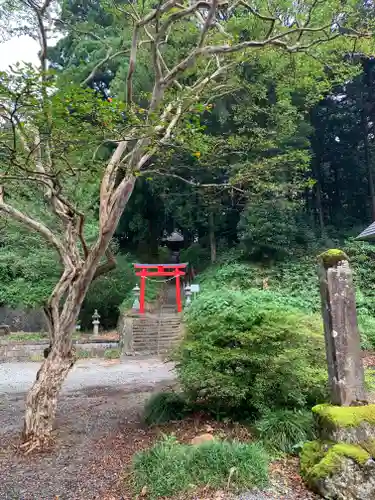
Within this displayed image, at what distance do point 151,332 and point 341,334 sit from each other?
386 inches

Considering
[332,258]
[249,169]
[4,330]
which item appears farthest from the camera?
[4,330]

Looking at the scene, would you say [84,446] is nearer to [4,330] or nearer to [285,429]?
[285,429]

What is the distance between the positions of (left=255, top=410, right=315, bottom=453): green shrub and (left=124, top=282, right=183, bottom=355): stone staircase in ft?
23.8

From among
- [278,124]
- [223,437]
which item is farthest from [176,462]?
[278,124]

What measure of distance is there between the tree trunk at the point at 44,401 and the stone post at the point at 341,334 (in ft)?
9.71

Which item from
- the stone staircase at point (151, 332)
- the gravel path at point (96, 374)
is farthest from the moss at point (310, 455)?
the stone staircase at point (151, 332)

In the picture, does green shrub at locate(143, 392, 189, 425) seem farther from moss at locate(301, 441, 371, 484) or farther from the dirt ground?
moss at locate(301, 441, 371, 484)

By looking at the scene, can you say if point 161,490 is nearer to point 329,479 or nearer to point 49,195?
point 329,479

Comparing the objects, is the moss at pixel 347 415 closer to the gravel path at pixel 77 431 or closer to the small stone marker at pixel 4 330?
the gravel path at pixel 77 431

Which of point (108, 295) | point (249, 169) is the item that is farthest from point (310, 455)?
point (108, 295)

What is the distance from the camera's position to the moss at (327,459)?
9.68ft

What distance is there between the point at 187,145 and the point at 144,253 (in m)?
15.6

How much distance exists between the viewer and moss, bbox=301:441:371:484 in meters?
2.95

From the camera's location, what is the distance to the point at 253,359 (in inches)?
156
